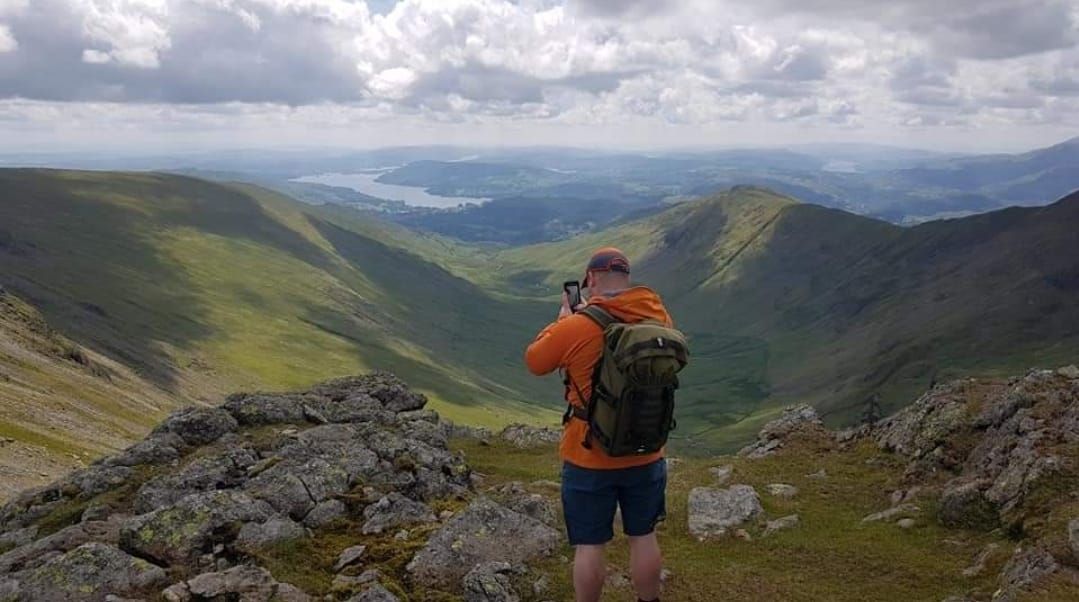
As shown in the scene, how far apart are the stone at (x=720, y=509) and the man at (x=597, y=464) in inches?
436

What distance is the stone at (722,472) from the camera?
30000mm

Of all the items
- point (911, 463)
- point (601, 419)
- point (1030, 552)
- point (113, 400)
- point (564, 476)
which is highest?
point (601, 419)

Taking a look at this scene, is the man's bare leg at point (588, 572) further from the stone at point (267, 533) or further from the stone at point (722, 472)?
the stone at point (722, 472)

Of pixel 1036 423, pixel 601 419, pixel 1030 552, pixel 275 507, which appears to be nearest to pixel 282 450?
pixel 275 507

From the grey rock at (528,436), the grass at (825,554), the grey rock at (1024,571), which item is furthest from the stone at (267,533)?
the grey rock at (528,436)

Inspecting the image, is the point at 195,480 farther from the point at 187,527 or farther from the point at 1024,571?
the point at 1024,571

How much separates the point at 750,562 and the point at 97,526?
58.4 feet

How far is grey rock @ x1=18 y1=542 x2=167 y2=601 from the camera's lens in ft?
53.6

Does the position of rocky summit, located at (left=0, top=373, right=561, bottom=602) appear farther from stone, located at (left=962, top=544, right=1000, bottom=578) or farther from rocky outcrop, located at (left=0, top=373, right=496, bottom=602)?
stone, located at (left=962, top=544, right=1000, bottom=578)

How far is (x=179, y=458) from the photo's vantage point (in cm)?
2794

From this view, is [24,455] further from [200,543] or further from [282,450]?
[200,543]

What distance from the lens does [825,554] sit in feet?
66.9

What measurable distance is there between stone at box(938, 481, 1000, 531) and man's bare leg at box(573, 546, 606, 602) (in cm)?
1431

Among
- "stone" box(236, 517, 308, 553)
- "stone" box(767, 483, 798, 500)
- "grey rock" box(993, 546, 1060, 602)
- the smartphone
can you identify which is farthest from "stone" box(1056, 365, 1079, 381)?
"stone" box(236, 517, 308, 553)
